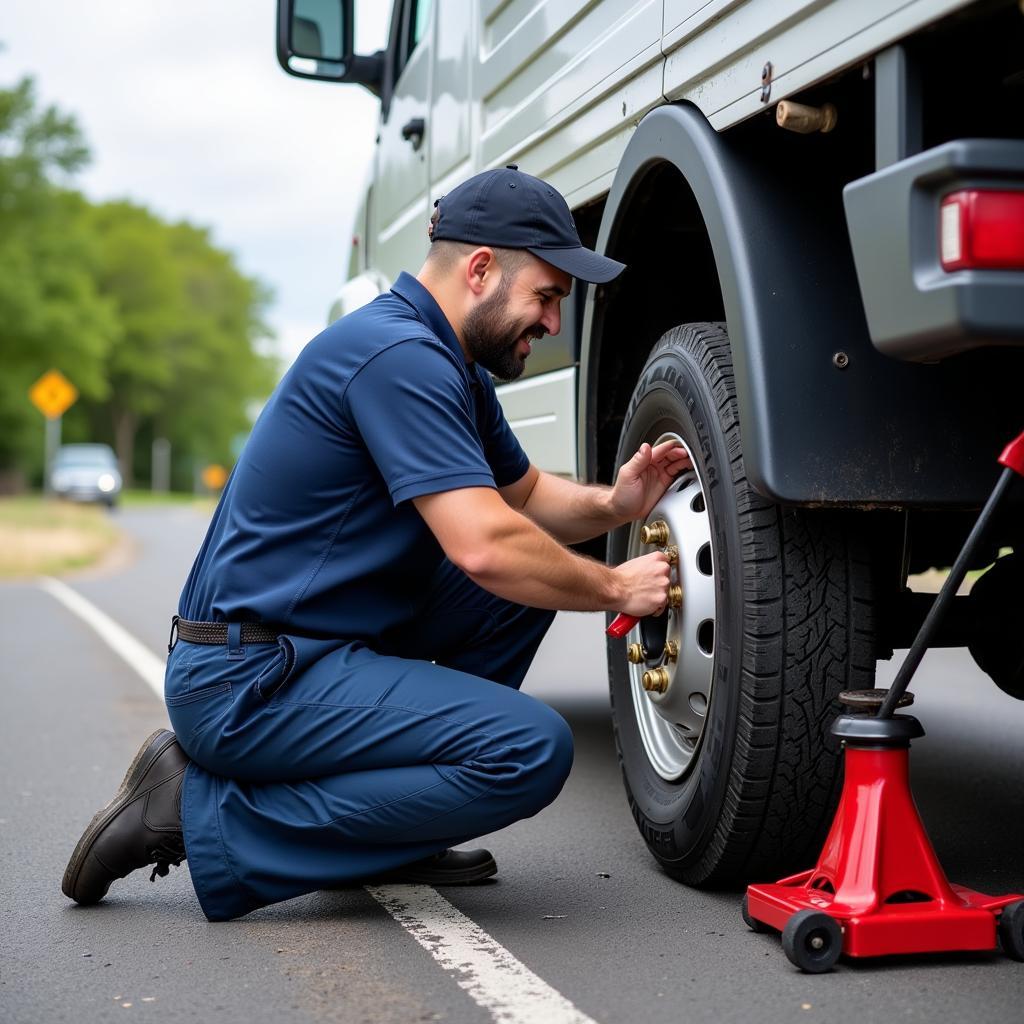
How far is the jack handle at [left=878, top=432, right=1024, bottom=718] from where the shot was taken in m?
2.29

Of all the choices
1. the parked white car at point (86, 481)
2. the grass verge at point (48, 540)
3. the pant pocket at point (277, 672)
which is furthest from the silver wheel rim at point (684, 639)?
the parked white car at point (86, 481)

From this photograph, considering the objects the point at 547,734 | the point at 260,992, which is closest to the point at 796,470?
the point at 547,734

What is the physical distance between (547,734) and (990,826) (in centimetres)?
135

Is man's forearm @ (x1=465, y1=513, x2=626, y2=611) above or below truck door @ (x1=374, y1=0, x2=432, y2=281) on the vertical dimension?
below

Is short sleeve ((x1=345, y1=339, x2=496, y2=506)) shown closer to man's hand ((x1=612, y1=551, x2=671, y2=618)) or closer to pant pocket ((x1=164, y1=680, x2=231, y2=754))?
man's hand ((x1=612, y1=551, x2=671, y2=618))

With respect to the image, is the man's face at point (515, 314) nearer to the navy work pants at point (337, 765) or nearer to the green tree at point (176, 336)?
the navy work pants at point (337, 765)

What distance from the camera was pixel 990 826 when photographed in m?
3.64

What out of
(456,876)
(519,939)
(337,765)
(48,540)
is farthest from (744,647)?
(48,540)

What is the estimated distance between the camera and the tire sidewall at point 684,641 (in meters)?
2.72

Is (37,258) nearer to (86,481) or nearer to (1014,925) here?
(86,481)

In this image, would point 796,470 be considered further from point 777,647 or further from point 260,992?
point 260,992

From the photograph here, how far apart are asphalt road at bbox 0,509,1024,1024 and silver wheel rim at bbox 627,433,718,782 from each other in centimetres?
28

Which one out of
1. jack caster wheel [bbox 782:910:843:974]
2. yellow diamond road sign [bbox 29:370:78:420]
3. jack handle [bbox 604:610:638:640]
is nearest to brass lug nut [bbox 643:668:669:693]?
jack handle [bbox 604:610:638:640]

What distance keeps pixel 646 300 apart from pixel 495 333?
64cm
